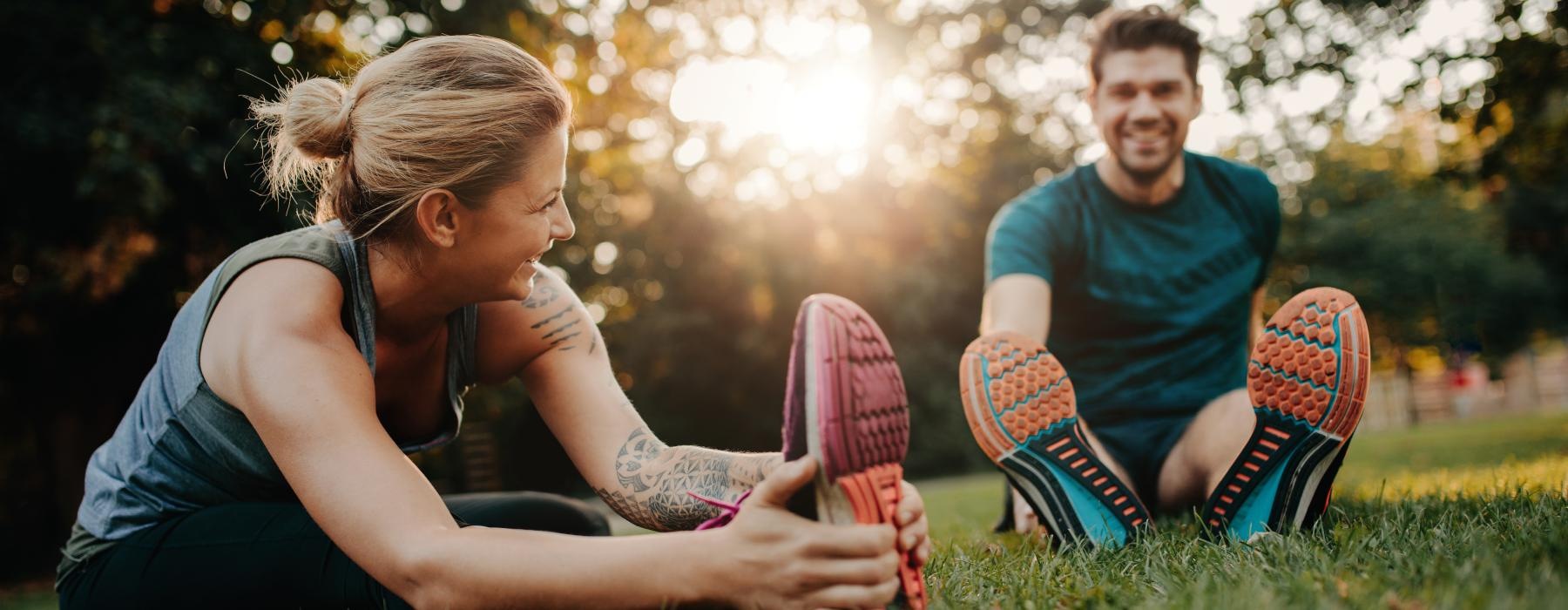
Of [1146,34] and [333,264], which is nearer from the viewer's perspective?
[333,264]

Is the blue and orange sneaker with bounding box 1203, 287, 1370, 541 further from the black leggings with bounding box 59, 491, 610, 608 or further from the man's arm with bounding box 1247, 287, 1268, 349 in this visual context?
the black leggings with bounding box 59, 491, 610, 608

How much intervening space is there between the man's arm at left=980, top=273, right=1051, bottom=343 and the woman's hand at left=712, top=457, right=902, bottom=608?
155cm

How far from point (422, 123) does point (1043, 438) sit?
1412mm

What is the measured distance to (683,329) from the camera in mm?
18391

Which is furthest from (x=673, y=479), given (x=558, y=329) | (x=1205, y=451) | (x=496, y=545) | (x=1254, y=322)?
(x=1254, y=322)

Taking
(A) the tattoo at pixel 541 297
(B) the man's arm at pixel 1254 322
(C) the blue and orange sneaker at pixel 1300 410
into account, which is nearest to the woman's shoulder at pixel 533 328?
(A) the tattoo at pixel 541 297

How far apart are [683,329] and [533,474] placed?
12.6 ft

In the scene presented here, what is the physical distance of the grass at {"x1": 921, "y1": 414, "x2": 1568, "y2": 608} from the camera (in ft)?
4.48

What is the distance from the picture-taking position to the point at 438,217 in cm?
181

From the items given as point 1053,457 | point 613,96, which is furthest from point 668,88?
point 1053,457

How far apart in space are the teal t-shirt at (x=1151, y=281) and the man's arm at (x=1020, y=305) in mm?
148

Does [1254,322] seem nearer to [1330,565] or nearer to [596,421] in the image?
[1330,565]

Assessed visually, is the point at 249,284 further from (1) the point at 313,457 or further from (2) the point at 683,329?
(2) the point at 683,329

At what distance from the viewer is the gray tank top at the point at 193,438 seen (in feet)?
5.97
